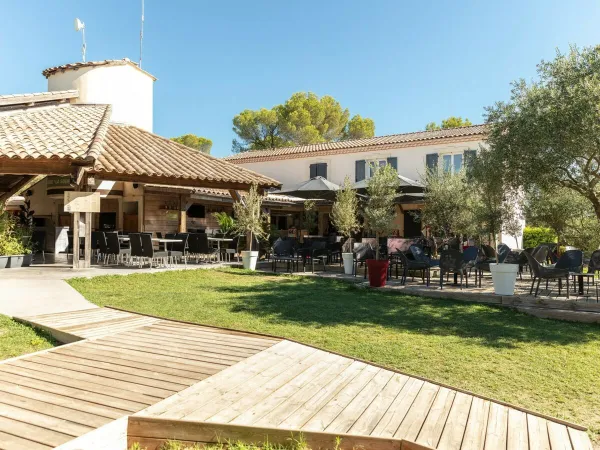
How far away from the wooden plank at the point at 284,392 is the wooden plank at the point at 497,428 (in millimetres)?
1360

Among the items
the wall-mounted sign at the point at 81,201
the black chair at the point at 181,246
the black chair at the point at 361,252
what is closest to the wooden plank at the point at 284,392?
the black chair at the point at 361,252

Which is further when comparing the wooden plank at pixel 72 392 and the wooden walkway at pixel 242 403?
the wooden plank at pixel 72 392

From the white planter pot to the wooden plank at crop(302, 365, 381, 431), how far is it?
791cm

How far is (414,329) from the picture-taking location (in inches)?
237

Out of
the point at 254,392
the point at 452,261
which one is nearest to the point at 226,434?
the point at 254,392

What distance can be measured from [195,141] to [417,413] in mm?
39219

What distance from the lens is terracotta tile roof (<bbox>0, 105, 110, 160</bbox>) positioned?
31.7 ft

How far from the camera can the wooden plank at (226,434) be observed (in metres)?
2.69

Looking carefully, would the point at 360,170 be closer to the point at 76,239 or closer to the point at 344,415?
the point at 76,239

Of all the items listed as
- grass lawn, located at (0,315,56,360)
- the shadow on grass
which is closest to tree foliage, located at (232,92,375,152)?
the shadow on grass

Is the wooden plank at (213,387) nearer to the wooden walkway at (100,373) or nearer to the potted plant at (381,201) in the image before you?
the wooden walkway at (100,373)

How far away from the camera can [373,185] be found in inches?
523

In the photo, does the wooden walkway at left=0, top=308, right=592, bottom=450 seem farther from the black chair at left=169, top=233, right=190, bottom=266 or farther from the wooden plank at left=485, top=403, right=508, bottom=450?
the black chair at left=169, top=233, right=190, bottom=266

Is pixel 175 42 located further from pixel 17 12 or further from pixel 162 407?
pixel 162 407
